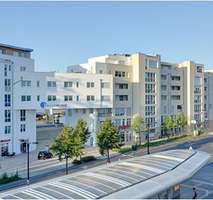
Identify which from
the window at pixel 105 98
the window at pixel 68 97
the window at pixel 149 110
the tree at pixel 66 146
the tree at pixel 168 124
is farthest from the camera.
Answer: the tree at pixel 168 124

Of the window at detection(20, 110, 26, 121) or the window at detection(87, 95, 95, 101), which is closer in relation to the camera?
the window at detection(20, 110, 26, 121)

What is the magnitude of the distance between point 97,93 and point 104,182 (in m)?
44.2

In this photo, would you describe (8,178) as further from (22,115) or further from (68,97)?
(68,97)

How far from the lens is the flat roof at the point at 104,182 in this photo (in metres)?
17.6

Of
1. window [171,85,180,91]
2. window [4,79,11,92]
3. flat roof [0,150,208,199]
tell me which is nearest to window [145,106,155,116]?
window [171,85,180,91]

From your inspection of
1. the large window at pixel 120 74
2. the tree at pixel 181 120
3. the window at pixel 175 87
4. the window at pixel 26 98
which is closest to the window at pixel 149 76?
the large window at pixel 120 74

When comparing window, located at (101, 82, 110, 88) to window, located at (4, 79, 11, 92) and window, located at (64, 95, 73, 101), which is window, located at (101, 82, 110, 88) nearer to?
window, located at (64, 95, 73, 101)

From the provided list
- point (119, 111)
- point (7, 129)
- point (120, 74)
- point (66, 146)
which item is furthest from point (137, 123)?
point (66, 146)

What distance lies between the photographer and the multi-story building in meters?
53.8

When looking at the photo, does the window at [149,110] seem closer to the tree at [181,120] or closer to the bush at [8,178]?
the tree at [181,120]

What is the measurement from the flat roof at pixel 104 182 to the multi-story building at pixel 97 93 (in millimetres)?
31505

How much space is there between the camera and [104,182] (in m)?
20.0

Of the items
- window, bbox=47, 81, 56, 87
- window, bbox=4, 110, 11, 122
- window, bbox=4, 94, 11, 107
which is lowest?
window, bbox=4, 110, 11, 122

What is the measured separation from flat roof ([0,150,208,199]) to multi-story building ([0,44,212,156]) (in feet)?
103
